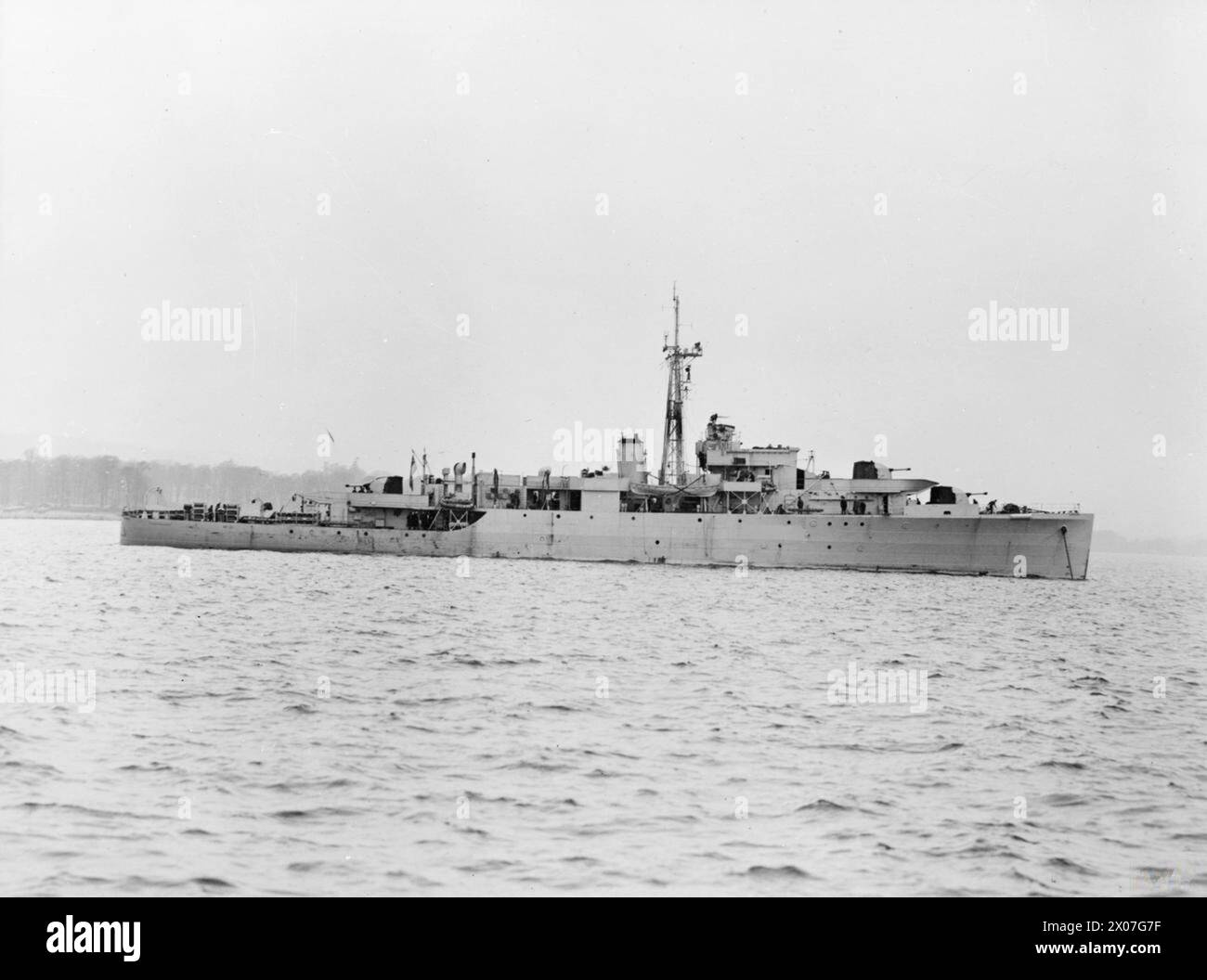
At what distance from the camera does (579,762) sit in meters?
8.96

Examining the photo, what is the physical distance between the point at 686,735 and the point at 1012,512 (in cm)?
3373

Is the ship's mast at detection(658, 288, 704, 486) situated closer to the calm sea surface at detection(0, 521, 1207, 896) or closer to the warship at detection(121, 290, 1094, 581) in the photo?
the warship at detection(121, 290, 1094, 581)

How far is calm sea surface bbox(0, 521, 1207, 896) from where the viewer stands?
6488mm

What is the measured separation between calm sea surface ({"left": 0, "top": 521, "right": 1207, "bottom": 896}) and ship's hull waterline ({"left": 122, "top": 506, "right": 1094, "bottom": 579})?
1926 cm

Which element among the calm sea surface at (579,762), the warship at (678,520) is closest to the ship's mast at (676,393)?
the warship at (678,520)

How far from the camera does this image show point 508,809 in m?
7.54

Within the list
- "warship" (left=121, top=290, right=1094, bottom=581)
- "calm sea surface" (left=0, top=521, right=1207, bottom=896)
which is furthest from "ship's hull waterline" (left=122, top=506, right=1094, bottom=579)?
"calm sea surface" (left=0, top=521, right=1207, bottom=896)

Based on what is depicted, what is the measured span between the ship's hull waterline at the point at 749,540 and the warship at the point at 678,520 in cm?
5

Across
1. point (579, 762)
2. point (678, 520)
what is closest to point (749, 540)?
point (678, 520)

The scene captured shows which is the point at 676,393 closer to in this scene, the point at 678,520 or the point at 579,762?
the point at 678,520

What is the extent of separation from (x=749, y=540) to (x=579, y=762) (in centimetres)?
3252

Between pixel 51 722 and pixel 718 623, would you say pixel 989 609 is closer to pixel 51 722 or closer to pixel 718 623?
pixel 718 623

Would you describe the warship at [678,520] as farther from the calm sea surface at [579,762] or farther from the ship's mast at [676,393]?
the calm sea surface at [579,762]
